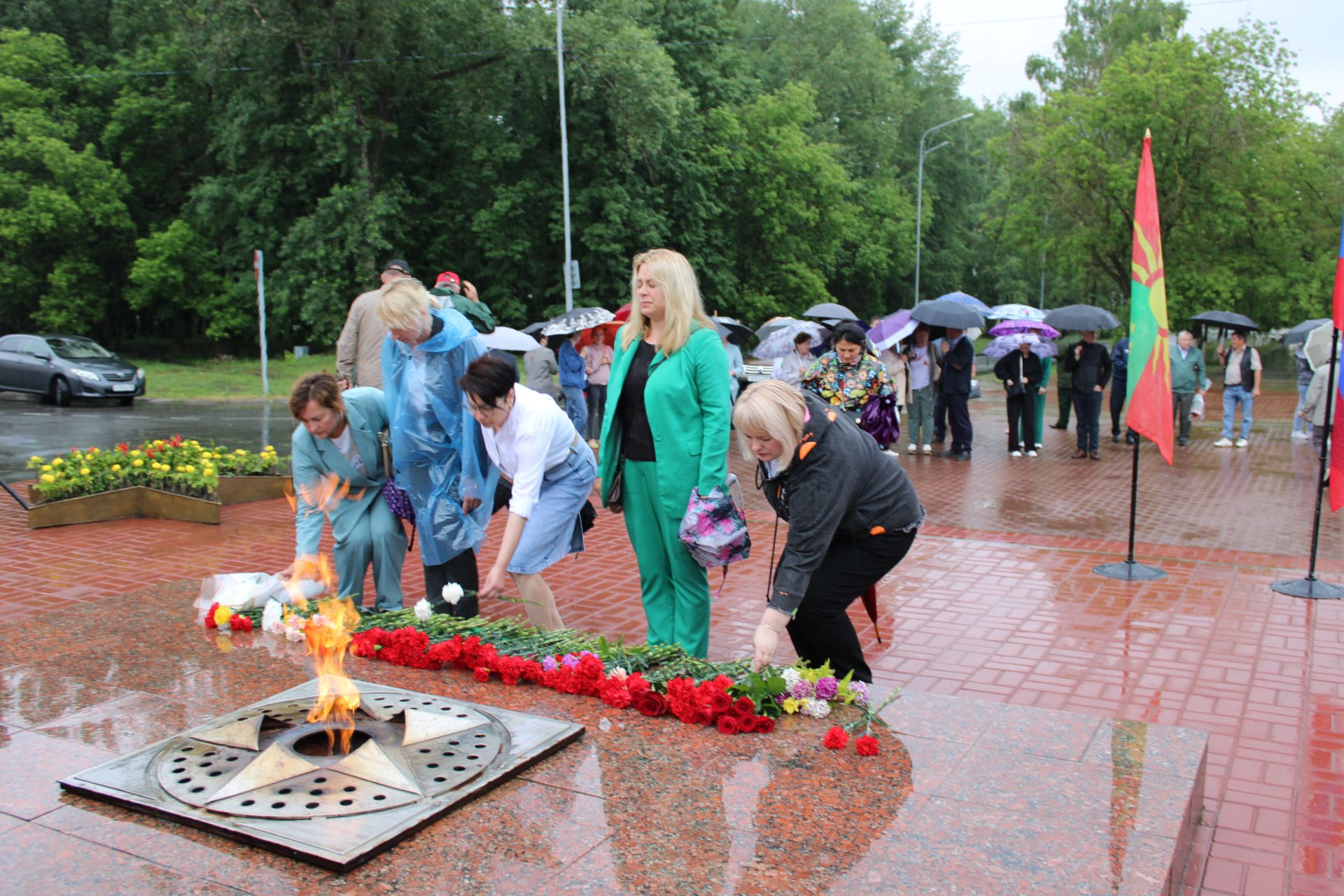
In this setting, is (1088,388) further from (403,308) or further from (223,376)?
(223,376)

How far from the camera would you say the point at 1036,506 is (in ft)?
32.2

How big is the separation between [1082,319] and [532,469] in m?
11.2

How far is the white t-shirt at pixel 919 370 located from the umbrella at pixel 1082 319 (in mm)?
1938

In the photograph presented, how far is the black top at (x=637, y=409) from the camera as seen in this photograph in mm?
4488

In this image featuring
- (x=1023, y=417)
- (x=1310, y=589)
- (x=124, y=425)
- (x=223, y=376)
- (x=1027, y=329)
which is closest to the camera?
(x=1310, y=589)

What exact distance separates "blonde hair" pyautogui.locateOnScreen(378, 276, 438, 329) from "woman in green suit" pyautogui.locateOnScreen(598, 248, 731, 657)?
0.92 meters

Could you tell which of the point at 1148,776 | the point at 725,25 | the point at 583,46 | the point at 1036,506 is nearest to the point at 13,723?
the point at 1148,776

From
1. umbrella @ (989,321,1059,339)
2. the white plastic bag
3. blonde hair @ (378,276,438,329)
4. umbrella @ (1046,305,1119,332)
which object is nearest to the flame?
the white plastic bag

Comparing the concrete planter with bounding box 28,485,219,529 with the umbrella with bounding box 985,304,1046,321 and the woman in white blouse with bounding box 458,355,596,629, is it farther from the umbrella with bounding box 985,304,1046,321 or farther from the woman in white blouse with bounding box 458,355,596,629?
the umbrella with bounding box 985,304,1046,321

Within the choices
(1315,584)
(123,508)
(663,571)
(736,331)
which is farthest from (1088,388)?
(123,508)

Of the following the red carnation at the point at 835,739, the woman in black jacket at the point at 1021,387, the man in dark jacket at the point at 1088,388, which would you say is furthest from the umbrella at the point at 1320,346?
the red carnation at the point at 835,739

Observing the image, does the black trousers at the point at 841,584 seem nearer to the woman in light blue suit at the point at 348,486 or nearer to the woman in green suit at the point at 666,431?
the woman in green suit at the point at 666,431

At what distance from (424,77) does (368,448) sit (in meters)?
25.0

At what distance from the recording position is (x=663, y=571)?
4578 mm
